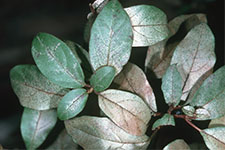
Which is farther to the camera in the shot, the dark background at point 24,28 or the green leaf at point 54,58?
the dark background at point 24,28

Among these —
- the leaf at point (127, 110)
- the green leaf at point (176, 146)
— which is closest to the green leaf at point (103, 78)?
the leaf at point (127, 110)

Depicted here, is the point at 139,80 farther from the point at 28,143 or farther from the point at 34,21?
the point at 34,21

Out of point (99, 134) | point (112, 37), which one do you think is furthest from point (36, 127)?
point (112, 37)

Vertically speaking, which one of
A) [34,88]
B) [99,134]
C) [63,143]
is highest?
[34,88]

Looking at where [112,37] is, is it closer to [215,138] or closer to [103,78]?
[103,78]

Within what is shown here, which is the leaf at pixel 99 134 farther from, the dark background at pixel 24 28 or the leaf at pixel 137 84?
the dark background at pixel 24 28

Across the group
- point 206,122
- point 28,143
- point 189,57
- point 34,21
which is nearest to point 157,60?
point 189,57
